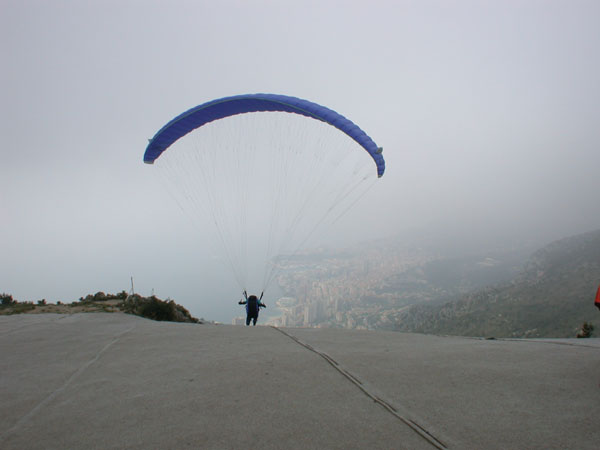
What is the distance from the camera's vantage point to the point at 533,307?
196ft

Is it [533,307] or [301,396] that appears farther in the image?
[533,307]

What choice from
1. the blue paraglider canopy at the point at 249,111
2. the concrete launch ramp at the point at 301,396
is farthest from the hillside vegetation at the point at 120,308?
the concrete launch ramp at the point at 301,396

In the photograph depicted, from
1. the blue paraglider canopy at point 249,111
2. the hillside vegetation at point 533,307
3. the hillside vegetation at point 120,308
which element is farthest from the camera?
the hillside vegetation at point 533,307

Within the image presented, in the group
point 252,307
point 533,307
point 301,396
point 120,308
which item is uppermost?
point 252,307

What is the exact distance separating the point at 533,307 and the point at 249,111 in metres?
68.3

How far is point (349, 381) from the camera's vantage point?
470 cm

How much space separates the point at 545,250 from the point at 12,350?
139893 mm

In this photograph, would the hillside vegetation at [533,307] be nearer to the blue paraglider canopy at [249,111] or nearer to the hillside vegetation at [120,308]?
the blue paraglider canopy at [249,111]

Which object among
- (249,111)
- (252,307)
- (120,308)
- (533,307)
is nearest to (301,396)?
(252,307)

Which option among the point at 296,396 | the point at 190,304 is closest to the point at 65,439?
the point at 296,396

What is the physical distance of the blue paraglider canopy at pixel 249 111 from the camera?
1305 cm

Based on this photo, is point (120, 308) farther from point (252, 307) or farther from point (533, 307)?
point (533, 307)

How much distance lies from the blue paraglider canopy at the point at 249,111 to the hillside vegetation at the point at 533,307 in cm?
4409

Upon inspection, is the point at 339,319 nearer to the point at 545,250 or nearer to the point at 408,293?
the point at 408,293
